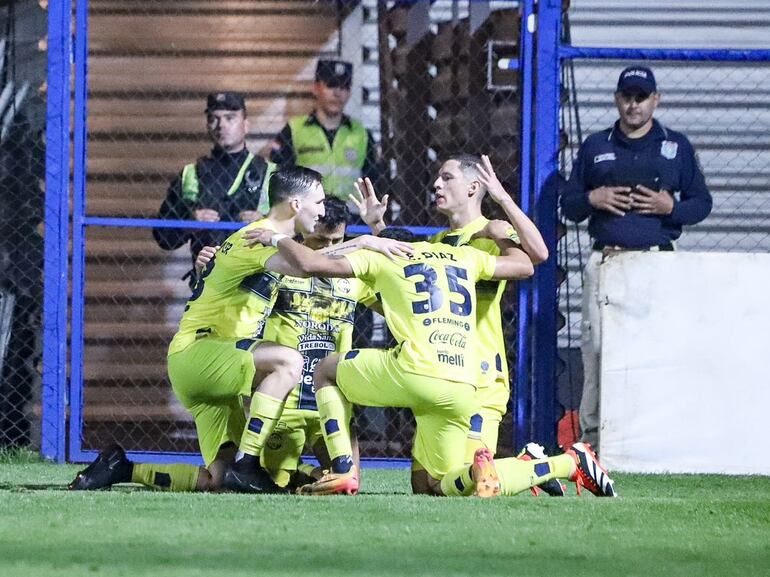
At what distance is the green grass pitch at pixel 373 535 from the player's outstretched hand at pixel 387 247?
110cm

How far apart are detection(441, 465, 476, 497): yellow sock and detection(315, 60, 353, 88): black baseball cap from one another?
12.4 ft

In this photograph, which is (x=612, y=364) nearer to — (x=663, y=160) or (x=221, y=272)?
(x=663, y=160)

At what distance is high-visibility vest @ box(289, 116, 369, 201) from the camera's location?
969cm

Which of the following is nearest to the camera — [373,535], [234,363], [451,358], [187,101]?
[373,535]

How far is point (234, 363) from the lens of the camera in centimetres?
702

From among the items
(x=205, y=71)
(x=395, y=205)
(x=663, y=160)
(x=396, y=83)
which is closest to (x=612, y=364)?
(x=663, y=160)

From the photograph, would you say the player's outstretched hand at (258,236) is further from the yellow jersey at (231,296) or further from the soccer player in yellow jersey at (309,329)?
the soccer player in yellow jersey at (309,329)

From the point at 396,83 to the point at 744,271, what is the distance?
3.11 m

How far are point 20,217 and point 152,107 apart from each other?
47.7 inches

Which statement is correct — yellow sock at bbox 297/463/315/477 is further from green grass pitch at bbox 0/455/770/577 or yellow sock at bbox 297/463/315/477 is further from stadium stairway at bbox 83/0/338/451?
stadium stairway at bbox 83/0/338/451

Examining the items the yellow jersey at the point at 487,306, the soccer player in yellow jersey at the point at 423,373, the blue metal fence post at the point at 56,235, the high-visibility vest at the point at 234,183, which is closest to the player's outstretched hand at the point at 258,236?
A: the soccer player in yellow jersey at the point at 423,373

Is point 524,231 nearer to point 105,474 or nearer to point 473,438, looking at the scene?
point 473,438

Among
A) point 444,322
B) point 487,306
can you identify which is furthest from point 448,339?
point 487,306

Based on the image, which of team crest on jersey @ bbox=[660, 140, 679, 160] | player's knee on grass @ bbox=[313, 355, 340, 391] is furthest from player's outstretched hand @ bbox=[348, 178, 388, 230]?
team crest on jersey @ bbox=[660, 140, 679, 160]
